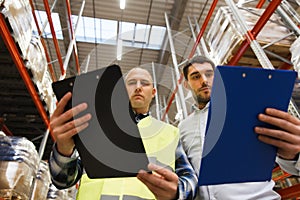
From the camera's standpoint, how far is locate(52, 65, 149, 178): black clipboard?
147 centimetres

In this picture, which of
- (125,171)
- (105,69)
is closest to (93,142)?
(125,171)

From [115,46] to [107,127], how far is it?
11978 millimetres

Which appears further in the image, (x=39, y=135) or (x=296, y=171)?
(x=39, y=135)

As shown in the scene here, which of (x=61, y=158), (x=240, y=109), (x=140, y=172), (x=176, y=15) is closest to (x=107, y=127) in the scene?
(x=140, y=172)

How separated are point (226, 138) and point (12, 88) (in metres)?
4.99

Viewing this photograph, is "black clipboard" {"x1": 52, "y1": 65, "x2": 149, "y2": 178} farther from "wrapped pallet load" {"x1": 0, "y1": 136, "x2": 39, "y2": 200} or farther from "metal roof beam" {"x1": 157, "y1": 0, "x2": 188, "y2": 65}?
"metal roof beam" {"x1": 157, "y1": 0, "x2": 188, "y2": 65}

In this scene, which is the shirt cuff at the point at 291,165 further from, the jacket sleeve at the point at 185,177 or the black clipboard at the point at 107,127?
the black clipboard at the point at 107,127

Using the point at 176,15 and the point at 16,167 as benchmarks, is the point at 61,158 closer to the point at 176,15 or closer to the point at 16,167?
the point at 16,167

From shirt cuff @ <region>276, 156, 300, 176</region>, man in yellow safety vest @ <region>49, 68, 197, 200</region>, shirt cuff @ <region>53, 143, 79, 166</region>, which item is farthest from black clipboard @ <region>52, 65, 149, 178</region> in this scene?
shirt cuff @ <region>276, 156, 300, 176</region>

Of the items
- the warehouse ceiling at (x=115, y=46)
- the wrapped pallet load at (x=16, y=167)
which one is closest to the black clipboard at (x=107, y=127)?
the wrapped pallet load at (x=16, y=167)

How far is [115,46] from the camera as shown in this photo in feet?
43.1

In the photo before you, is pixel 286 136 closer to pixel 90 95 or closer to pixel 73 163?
pixel 90 95

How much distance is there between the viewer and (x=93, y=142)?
1.53m

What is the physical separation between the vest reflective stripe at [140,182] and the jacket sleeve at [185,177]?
68 mm
